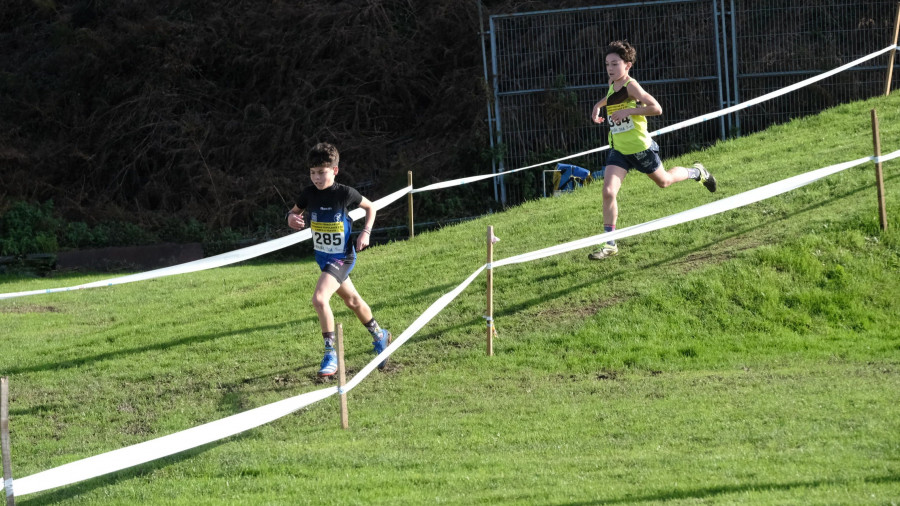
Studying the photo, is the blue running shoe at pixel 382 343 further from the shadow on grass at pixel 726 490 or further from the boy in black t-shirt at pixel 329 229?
the shadow on grass at pixel 726 490

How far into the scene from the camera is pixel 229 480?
6289mm

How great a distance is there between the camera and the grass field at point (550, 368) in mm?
5914

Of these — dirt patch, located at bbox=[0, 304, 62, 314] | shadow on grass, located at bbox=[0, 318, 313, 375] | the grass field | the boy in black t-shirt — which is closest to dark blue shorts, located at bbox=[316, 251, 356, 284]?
the boy in black t-shirt

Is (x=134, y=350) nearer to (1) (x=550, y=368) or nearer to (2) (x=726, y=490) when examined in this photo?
(1) (x=550, y=368)

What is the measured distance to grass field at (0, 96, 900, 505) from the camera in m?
5.91

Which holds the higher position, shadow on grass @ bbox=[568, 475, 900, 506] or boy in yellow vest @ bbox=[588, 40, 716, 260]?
boy in yellow vest @ bbox=[588, 40, 716, 260]

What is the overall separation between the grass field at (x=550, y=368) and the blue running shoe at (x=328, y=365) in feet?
0.56

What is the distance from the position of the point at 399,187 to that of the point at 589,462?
14.7 meters

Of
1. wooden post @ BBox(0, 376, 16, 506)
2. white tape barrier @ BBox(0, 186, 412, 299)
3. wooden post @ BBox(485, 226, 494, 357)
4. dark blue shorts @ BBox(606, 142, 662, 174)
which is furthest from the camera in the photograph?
dark blue shorts @ BBox(606, 142, 662, 174)

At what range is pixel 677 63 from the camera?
61.5 ft

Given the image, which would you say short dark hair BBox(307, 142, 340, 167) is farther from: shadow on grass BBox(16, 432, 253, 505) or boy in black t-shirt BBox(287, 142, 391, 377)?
shadow on grass BBox(16, 432, 253, 505)

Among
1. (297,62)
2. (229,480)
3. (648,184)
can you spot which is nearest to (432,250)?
(648,184)

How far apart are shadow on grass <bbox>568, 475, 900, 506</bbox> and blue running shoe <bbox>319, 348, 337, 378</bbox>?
358cm

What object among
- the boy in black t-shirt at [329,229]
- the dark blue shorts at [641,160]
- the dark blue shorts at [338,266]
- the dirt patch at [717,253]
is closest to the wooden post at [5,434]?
the boy in black t-shirt at [329,229]
